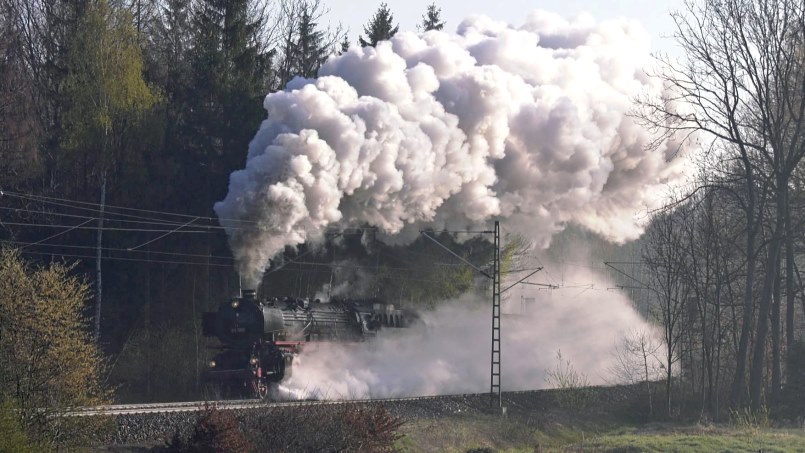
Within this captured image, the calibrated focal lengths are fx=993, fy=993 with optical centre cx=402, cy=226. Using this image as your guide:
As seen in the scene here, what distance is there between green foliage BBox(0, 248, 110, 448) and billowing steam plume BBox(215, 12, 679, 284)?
9.34 metres

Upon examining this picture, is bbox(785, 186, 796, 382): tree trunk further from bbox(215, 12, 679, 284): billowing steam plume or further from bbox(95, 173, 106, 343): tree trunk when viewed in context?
bbox(95, 173, 106, 343): tree trunk

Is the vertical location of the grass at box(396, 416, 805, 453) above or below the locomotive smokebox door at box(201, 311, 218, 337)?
below

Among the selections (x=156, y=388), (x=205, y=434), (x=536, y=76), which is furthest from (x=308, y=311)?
(x=536, y=76)

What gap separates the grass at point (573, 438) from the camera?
22688 millimetres

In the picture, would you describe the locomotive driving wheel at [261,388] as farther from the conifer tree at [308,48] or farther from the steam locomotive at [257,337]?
the conifer tree at [308,48]

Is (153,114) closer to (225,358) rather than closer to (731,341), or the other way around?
(225,358)

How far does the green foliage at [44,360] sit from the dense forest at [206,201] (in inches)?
469

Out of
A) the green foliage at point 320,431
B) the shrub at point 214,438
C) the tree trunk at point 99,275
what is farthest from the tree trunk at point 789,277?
the tree trunk at point 99,275

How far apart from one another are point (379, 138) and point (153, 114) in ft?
36.9

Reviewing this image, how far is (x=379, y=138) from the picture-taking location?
31594 millimetres

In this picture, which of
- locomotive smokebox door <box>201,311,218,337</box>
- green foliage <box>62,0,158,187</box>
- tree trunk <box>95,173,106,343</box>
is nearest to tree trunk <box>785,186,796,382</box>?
locomotive smokebox door <box>201,311,218,337</box>

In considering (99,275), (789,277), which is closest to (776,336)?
(789,277)

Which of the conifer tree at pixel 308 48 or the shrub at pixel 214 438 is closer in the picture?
the shrub at pixel 214 438

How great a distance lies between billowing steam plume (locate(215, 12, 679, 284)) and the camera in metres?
29.0
